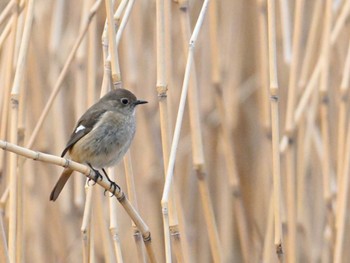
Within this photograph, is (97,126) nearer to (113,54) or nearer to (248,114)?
(113,54)

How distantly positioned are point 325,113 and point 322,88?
9 cm

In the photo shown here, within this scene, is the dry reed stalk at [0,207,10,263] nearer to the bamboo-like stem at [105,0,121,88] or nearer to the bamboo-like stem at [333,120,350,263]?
the bamboo-like stem at [105,0,121,88]

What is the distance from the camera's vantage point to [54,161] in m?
1.44

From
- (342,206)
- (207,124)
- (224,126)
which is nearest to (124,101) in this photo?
(224,126)

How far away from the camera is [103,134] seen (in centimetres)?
212

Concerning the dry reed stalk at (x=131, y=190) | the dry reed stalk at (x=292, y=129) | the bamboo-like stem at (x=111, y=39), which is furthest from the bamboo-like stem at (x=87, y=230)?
the dry reed stalk at (x=292, y=129)

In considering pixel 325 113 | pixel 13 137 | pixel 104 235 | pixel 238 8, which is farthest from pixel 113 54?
pixel 238 8

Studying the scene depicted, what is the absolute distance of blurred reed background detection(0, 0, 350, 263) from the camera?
2.12m

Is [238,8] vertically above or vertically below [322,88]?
above

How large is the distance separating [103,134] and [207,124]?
100 centimetres

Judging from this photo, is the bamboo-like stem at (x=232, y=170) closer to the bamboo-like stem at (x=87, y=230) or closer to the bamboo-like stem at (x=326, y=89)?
the bamboo-like stem at (x=326, y=89)

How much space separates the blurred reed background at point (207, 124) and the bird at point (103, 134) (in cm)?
8

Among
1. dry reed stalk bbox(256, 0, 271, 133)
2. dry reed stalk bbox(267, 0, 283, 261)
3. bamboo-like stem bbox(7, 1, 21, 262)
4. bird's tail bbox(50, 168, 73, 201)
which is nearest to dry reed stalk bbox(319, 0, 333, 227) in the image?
dry reed stalk bbox(256, 0, 271, 133)

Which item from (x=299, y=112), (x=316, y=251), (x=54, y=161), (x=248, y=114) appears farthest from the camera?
(x=248, y=114)
